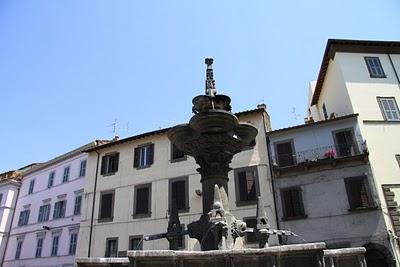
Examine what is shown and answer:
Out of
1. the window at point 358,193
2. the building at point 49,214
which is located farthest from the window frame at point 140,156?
the window at point 358,193

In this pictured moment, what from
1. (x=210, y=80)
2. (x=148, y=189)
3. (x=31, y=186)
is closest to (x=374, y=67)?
(x=148, y=189)

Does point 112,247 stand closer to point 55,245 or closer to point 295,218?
point 55,245

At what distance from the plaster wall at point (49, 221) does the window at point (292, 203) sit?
716 inches

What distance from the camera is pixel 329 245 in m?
19.9

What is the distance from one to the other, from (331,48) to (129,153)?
1825 cm

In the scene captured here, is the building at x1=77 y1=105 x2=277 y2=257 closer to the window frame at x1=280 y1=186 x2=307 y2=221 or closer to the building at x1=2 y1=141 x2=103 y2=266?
the window frame at x1=280 y1=186 x2=307 y2=221

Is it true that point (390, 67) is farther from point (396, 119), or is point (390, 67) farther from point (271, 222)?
point (271, 222)

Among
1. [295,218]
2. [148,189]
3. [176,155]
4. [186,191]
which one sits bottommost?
[295,218]

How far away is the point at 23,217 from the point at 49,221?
19.6 ft

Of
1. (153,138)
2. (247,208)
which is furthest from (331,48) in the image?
(153,138)

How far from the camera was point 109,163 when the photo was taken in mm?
29469

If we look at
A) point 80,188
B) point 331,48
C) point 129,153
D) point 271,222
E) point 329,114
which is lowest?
point 271,222

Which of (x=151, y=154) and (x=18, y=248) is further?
(x=18, y=248)

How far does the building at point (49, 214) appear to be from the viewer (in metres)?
30.0
